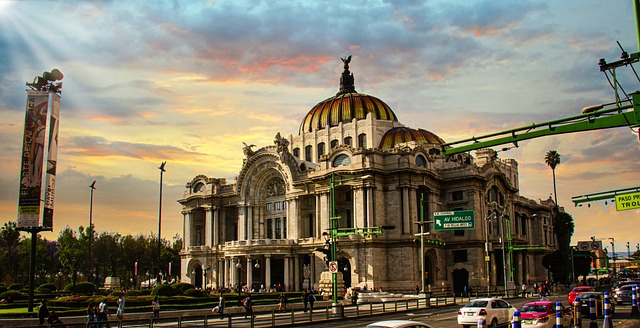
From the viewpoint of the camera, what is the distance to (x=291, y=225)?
88.2 m

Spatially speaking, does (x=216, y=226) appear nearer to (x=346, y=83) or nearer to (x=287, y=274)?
(x=287, y=274)

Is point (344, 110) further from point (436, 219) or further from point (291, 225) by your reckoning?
point (436, 219)

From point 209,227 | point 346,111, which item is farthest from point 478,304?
point 209,227

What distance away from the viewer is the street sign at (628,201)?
33062 mm

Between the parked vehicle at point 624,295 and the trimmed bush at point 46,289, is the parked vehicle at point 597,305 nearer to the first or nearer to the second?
the parked vehicle at point 624,295

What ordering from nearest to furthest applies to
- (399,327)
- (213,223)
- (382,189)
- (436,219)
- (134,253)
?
(399,327), (436,219), (382,189), (213,223), (134,253)

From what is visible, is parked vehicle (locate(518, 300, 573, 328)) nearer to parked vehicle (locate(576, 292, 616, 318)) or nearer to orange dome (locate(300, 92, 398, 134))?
parked vehicle (locate(576, 292, 616, 318))

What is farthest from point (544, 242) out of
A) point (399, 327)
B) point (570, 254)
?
point (399, 327)

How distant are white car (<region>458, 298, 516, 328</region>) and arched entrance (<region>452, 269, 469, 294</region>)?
5195cm

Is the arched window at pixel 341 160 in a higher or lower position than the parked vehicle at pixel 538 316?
higher

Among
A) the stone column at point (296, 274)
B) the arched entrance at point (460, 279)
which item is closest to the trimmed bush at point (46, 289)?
the stone column at point (296, 274)

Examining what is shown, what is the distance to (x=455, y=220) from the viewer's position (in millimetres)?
53875

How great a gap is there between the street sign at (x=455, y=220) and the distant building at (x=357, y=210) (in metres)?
16.8

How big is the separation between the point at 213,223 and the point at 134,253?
1378 inches
